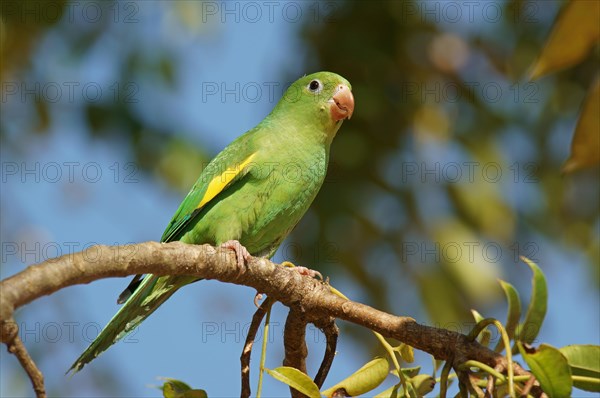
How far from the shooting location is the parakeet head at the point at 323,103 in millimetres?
4727

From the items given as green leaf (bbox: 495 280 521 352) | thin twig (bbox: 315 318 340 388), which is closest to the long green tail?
thin twig (bbox: 315 318 340 388)

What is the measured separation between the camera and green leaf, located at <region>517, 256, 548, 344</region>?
254cm

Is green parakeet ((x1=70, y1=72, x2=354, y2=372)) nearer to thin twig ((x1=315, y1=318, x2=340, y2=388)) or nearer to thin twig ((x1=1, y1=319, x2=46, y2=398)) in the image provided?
thin twig ((x1=315, y1=318, x2=340, y2=388))

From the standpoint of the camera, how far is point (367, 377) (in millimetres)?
2566

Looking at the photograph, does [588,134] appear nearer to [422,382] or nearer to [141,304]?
[422,382]

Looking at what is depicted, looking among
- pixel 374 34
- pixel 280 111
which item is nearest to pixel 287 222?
pixel 280 111

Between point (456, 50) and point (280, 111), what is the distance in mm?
1637

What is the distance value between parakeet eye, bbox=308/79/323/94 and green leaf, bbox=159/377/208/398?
264 cm

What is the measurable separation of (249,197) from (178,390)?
1.74m

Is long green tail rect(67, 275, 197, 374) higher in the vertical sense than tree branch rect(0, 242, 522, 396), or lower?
higher

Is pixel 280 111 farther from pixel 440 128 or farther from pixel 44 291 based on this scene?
pixel 44 291

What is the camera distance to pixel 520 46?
18.5 feet

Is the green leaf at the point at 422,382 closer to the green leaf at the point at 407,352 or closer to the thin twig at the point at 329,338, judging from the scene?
the green leaf at the point at 407,352

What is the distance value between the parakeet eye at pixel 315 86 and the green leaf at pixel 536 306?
2.53 m
